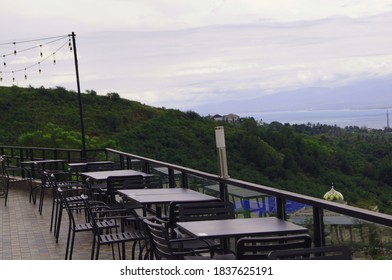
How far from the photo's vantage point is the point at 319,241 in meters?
3.94

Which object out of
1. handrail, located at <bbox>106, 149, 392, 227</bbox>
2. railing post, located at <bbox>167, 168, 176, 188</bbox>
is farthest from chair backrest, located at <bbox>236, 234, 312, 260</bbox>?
railing post, located at <bbox>167, 168, 176, 188</bbox>

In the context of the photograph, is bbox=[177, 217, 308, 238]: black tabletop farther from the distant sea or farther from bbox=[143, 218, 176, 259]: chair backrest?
the distant sea

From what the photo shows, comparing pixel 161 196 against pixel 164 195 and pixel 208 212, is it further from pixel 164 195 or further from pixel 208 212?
pixel 208 212

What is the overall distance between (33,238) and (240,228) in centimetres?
373

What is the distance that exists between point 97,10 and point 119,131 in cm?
2621

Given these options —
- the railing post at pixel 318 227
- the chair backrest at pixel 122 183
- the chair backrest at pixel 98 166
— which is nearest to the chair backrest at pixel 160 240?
the railing post at pixel 318 227

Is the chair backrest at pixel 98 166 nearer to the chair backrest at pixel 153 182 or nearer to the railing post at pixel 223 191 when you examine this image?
the chair backrest at pixel 153 182

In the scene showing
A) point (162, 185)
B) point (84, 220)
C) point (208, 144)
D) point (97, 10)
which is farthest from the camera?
point (208, 144)

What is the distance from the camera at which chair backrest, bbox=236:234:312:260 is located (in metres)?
3.40

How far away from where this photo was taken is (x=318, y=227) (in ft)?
12.9

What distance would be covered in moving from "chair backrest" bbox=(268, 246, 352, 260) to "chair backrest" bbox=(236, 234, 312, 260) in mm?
176

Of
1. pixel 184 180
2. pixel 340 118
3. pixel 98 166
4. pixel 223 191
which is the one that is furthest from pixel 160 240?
pixel 340 118

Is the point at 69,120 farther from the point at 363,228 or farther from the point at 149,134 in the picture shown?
the point at 363,228
